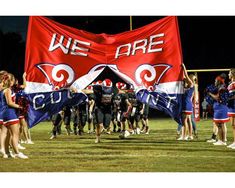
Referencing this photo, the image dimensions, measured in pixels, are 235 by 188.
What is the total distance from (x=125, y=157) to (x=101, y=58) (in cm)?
256

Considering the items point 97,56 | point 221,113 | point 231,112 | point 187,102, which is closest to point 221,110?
point 221,113

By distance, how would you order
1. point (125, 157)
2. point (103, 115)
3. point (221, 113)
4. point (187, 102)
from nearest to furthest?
1. point (125, 157)
2. point (221, 113)
3. point (103, 115)
4. point (187, 102)

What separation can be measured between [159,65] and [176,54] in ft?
1.56

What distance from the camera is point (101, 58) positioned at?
1139cm

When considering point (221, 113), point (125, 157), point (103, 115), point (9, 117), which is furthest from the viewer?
point (103, 115)

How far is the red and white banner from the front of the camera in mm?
11055

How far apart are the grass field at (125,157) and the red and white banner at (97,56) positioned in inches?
53.6

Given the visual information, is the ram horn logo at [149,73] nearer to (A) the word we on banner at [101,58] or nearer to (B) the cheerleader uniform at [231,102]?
(A) the word we on banner at [101,58]

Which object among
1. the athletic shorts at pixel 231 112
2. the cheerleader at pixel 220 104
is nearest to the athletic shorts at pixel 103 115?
the cheerleader at pixel 220 104

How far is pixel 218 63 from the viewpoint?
16844mm

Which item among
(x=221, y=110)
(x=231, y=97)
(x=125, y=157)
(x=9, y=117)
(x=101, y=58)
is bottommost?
(x=125, y=157)

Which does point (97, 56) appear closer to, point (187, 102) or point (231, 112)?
point (187, 102)

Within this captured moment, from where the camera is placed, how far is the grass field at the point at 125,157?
8531mm
